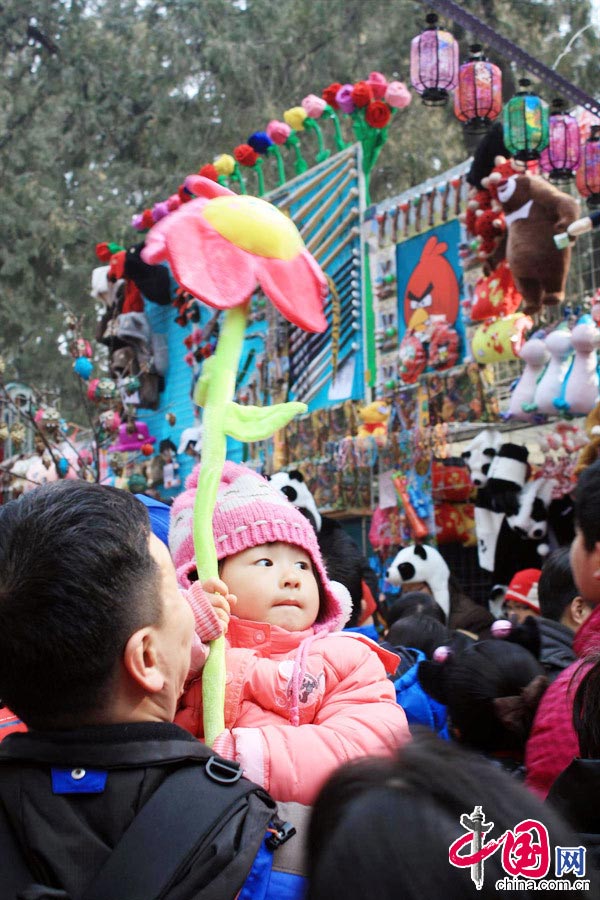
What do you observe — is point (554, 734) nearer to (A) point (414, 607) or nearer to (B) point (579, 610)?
(B) point (579, 610)

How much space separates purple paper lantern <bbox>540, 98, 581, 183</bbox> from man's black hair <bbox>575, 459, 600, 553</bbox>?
4.67 metres

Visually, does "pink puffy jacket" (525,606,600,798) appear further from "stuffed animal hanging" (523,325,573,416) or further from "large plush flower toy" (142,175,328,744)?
"stuffed animal hanging" (523,325,573,416)

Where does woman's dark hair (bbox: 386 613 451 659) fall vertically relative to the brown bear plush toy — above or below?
below

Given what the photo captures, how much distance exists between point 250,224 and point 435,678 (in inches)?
34.8

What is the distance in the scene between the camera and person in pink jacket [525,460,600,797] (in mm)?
1469

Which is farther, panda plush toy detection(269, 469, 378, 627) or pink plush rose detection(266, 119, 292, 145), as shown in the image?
pink plush rose detection(266, 119, 292, 145)

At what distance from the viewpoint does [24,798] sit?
103 centimetres

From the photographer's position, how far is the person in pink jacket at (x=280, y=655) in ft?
4.47

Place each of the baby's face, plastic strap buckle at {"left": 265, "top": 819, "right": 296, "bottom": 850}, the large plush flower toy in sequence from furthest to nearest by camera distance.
A: 1. the baby's face
2. the large plush flower toy
3. plastic strap buckle at {"left": 265, "top": 819, "right": 296, "bottom": 850}

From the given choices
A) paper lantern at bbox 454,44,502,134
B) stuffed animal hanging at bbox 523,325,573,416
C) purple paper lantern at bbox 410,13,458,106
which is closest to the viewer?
stuffed animal hanging at bbox 523,325,573,416

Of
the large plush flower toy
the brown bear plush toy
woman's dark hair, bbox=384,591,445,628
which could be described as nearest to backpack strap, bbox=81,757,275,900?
the large plush flower toy

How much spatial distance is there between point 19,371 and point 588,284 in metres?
9.02

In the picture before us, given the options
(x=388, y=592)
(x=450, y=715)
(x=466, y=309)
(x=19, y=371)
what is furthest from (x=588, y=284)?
(x=450, y=715)

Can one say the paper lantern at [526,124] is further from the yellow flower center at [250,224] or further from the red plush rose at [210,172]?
the yellow flower center at [250,224]
